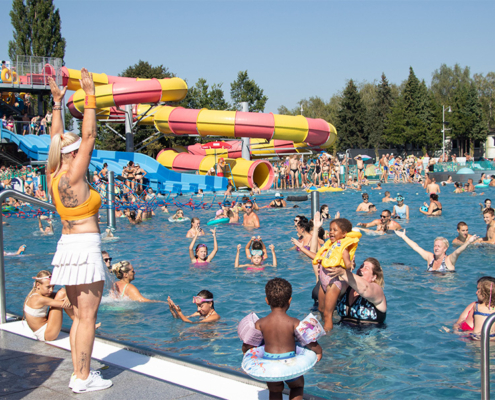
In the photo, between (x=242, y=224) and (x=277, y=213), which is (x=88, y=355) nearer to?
(x=242, y=224)

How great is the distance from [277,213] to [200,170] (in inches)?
346

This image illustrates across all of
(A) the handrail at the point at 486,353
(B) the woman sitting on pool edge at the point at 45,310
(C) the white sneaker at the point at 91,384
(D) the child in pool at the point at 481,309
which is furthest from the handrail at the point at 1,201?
(D) the child in pool at the point at 481,309

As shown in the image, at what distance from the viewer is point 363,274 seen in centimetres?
523

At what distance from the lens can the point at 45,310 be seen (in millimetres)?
4359

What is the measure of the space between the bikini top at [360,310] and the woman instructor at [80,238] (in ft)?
10.1

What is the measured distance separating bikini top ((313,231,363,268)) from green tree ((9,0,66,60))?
4425cm

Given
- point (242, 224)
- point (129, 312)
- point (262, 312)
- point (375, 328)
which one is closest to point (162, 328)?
point (129, 312)

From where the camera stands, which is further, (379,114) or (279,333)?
(379,114)

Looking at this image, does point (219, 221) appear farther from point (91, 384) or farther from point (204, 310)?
point (91, 384)

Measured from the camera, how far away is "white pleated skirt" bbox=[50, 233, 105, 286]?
309 cm

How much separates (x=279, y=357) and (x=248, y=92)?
52171mm

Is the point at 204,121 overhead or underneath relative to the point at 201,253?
overhead

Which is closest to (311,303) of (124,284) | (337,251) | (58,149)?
(124,284)

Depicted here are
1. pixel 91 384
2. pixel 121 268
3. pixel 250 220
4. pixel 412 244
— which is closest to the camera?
pixel 91 384
